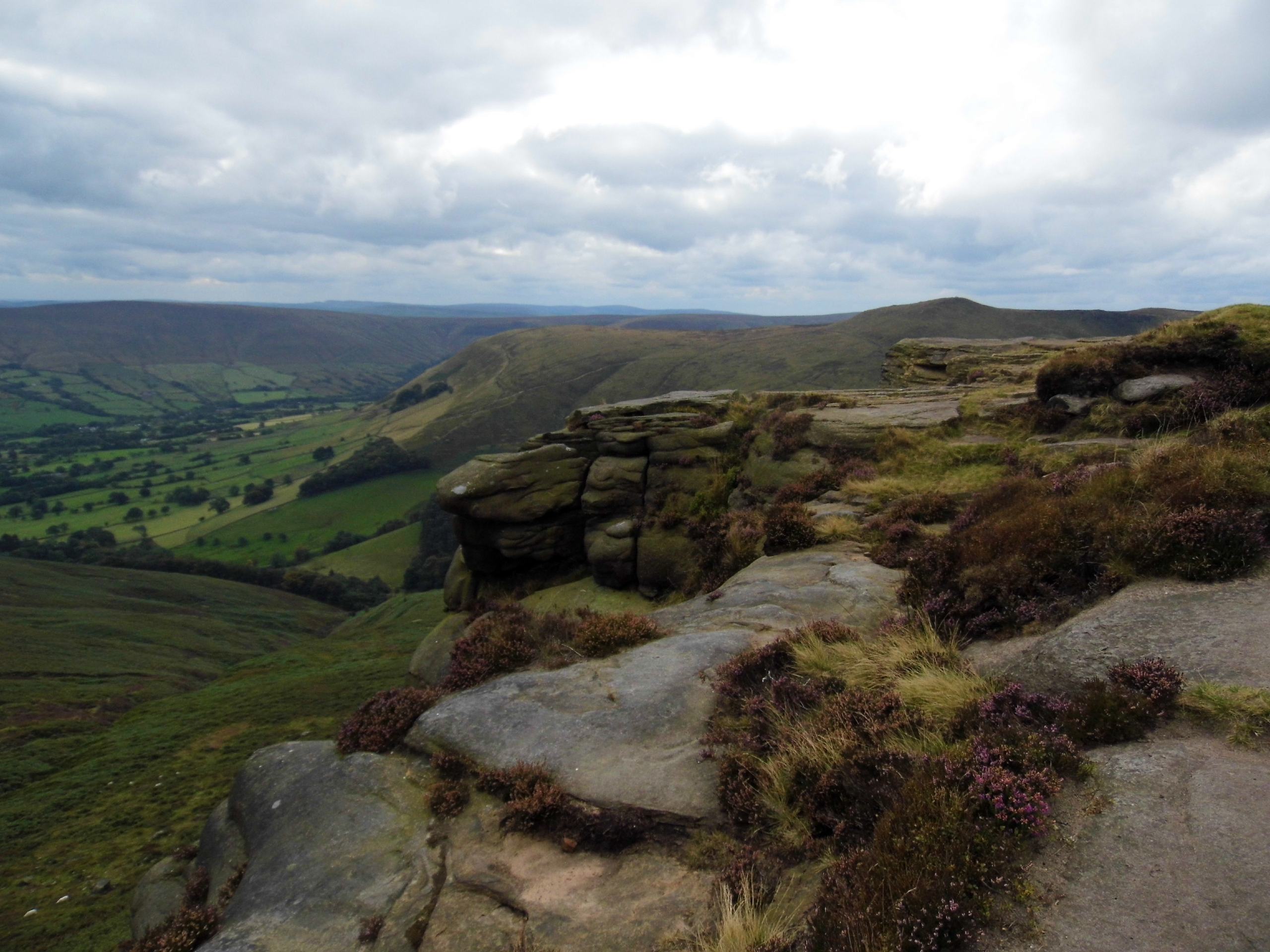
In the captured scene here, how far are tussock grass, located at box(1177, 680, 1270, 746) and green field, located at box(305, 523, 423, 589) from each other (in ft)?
361

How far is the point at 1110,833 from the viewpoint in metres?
4.93

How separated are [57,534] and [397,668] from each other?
141 metres

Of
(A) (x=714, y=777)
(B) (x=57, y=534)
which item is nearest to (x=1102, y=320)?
(A) (x=714, y=777)

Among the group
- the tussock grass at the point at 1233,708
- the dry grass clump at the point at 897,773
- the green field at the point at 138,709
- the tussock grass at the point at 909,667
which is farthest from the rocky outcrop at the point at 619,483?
the green field at the point at 138,709

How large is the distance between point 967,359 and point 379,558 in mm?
105326

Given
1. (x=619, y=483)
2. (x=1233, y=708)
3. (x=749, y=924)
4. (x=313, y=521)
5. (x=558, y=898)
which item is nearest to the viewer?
(x=749, y=924)

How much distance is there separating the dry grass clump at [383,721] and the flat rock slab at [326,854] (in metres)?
0.32

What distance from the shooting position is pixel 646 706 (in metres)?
9.59

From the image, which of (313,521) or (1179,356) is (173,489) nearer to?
(313,521)

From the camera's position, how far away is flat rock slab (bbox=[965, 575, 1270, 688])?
6379mm

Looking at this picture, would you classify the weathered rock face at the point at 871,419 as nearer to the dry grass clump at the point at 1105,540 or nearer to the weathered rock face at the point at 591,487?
the weathered rock face at the point at 591,487

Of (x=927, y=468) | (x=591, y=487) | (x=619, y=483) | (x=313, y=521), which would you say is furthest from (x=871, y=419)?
(x=313, y=521)

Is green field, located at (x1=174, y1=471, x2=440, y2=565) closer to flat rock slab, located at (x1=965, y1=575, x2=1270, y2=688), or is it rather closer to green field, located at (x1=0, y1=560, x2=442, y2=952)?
green field, located at (x1=0, y1=560, x2=442, y2=952)

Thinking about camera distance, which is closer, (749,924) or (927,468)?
(749,924)
